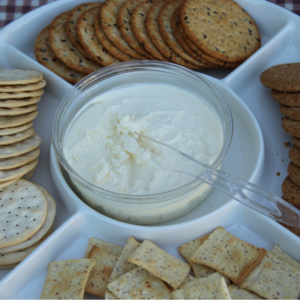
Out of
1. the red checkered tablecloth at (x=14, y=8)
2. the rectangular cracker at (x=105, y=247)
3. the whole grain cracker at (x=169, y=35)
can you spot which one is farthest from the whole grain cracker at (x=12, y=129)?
the red checkered tablecloth at (x=14, y=8)

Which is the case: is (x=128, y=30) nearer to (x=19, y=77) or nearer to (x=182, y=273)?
(x=19, y=77)

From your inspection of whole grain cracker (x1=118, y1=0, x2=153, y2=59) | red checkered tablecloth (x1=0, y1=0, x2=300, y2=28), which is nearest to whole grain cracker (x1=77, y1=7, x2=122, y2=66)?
whole grain cracker (x1=118, y1=0, x2=153, y2=59)

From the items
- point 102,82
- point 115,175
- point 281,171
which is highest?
point 102,82

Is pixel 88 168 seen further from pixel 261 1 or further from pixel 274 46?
pixel 261 1

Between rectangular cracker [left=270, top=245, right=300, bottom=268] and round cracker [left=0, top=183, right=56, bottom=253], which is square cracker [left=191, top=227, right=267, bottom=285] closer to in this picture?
rectangular cracker [left=270, top=245, right=300, bottom=268]

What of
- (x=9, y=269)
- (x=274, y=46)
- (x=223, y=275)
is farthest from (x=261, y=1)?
(x=9, y=269)
